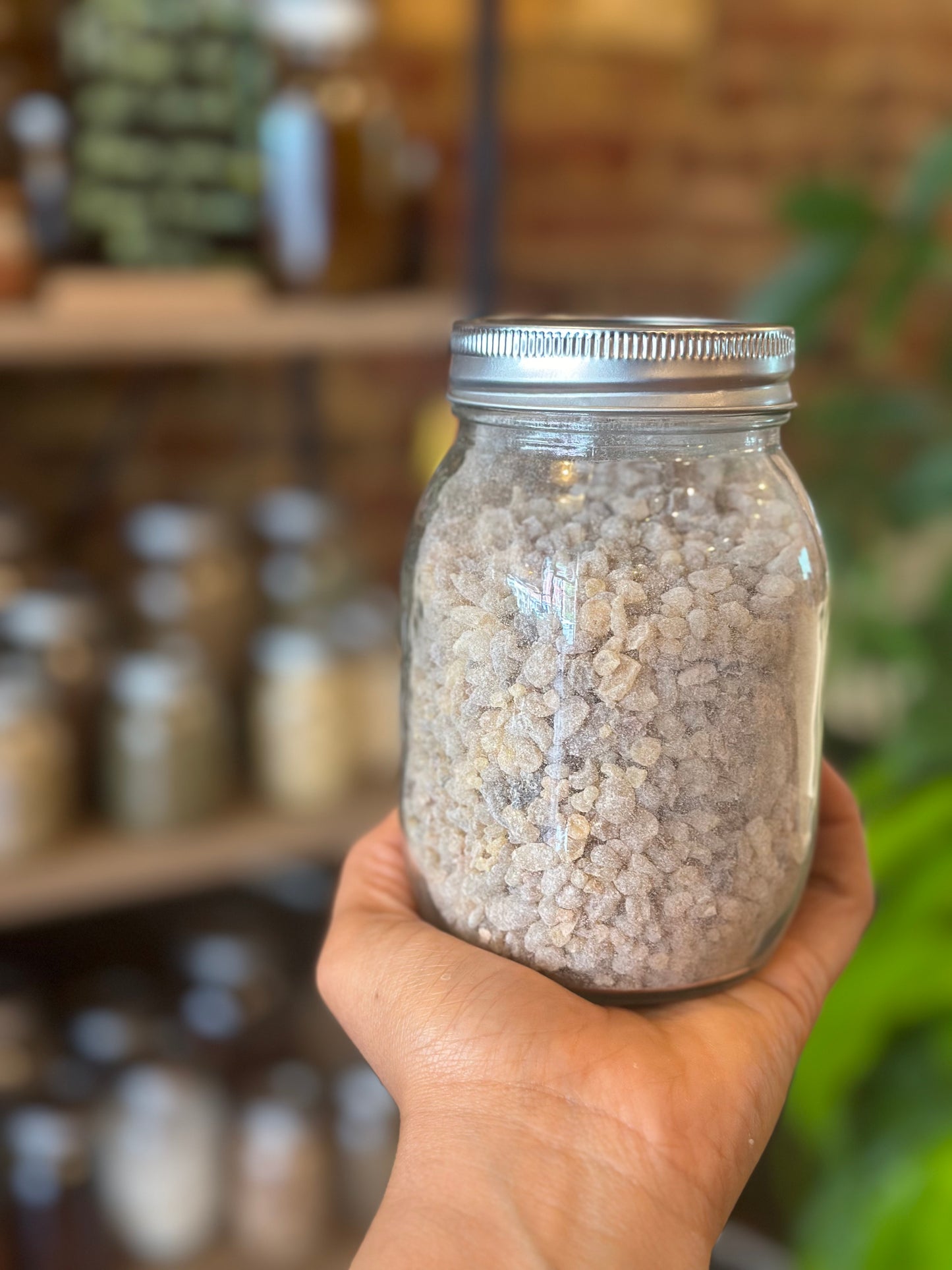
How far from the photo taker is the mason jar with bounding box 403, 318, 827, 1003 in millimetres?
426

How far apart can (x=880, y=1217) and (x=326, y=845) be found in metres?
0.64

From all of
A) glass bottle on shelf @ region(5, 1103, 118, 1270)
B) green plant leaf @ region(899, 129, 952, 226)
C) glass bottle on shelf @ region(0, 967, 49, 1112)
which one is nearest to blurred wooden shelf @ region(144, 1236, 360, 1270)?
glass bottle on shelf @ region(5, 1103, 118, 1270)

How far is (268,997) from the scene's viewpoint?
125cm

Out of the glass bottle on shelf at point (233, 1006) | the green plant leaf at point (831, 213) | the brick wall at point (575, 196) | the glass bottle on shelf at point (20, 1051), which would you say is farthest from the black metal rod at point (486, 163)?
the glass bottle on shelf at point (20, 1051)

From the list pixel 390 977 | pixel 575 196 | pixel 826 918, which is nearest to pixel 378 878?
pixel 390 977

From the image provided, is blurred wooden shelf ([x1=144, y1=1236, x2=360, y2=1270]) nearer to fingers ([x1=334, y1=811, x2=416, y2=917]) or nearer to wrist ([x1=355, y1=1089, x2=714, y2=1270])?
fingers ([x1=334, y1=811, x2=416, y2=917])

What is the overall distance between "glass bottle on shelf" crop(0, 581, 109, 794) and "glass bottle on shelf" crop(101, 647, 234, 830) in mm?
34

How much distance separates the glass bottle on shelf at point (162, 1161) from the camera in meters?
1.11

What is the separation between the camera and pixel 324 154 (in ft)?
3.69

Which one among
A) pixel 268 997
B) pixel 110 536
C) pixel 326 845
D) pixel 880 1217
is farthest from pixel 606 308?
pixel 880 1217

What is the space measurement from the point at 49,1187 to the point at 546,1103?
2.85ft

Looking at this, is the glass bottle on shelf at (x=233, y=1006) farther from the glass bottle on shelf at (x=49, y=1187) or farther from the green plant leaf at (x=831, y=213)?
the green plant leaf at (x=831, y=213)

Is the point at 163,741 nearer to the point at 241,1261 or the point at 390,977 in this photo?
the point at 241,1261

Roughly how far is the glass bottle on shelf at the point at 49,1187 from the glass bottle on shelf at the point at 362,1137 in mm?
247
